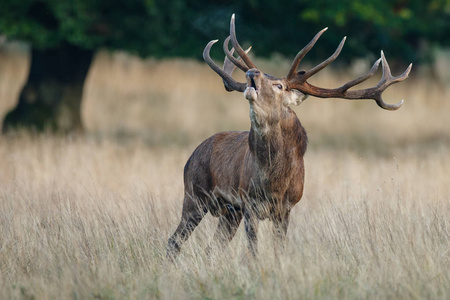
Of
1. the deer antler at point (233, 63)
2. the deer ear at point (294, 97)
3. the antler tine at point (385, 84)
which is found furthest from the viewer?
the antler tine at point (385, 84)

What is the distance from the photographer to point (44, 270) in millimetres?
5789

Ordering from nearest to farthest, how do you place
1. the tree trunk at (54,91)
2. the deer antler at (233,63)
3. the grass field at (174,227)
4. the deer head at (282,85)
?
the grass field at (174,227)
the deer head at (282,85)
the deer antler at (233,63)
the tree trunk at (54,91)

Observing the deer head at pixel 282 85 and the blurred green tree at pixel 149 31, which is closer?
the deer head at pixel 282 85

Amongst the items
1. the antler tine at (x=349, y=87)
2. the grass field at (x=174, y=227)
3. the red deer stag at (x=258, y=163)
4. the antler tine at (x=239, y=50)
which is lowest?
the grass field at (x=174, y=227)

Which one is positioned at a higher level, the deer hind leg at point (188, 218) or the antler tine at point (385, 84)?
the antler tine at point (385, 84)

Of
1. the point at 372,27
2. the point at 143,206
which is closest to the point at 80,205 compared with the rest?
the point at 143,206

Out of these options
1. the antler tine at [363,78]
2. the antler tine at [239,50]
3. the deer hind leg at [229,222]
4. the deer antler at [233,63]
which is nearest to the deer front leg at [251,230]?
the deer hind leg at [229,222]

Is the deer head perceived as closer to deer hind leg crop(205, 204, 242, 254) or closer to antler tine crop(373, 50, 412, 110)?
antler tine crop(373, 50, 412, 110)

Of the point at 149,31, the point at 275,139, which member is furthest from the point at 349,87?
the point at 149,31

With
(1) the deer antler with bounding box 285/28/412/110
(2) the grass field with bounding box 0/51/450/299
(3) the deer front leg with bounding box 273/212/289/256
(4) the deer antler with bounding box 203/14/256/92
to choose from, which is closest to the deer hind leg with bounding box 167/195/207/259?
(2) the grass field with bounding box 0/51/450/299

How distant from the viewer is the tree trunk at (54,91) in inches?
585

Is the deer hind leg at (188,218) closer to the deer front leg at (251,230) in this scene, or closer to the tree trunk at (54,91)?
the deer front leg at (251,230)

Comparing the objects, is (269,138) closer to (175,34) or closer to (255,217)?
(255,217)

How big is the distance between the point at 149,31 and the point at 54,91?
2.49 meters
